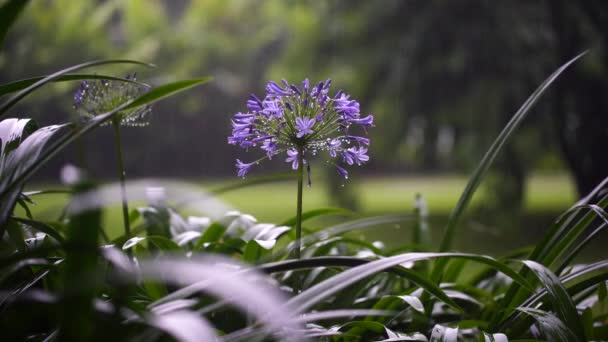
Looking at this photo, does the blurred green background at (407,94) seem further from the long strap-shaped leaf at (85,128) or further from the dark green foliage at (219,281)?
the long strap-shaped leaf at (85,128)

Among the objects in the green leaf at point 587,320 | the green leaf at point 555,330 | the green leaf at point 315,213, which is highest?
the green leaf at point 315,213

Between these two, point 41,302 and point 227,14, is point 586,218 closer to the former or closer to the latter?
point 41,302

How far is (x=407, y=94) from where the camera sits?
3.51 m

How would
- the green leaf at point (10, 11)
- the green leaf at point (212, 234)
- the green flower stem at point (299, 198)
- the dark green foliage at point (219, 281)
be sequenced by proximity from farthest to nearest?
the green leaf at point (212, 234)
the green flower stem at point (299, 198)
the green leaf at point (10, 11)
the dark green foliage at point (219, 281)

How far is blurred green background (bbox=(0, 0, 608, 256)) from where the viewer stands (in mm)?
3025

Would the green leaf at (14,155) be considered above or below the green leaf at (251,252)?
above

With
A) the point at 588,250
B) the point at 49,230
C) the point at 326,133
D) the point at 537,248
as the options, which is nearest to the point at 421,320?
the point at 537,248

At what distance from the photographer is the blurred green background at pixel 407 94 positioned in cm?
303

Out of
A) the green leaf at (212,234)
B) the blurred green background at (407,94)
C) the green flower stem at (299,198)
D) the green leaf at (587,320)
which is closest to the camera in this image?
the green flower stem at (299,198)

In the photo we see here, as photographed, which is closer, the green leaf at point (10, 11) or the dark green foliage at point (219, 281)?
the dark green foliage at point (219, 281)

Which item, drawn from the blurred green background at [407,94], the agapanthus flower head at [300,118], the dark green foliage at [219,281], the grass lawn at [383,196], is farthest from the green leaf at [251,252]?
the grass lawn at [383,196]

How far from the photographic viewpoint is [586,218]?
0.61 m

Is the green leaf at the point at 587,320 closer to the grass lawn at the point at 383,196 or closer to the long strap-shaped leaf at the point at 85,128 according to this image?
→ the long strap-shaped leaf at the point at 85,128

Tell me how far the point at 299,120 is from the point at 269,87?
50mm
